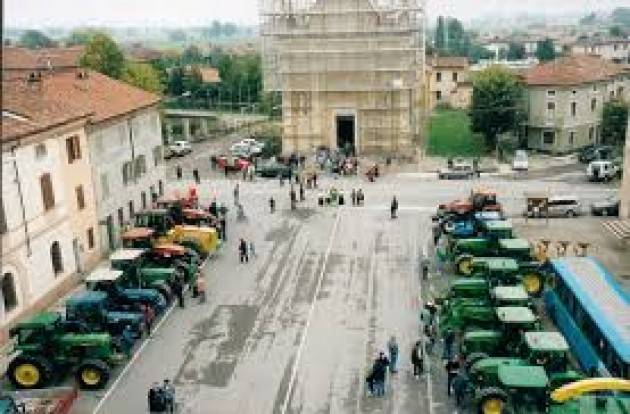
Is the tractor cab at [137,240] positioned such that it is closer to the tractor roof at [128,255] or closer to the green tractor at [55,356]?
the tractor roof at [128,255]

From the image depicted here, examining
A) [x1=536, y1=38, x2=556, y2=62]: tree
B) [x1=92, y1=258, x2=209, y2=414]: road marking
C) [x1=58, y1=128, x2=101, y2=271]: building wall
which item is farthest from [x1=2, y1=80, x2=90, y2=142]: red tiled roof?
[x1=536, y1=38, x2=556, y2=62]: tree

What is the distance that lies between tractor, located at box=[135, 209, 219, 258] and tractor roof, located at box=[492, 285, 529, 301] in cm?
1331

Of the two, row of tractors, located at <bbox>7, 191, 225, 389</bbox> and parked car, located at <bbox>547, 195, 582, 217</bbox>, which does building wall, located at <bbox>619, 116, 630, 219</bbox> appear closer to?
parked car, located at <bbox>547, 195, 582, 217</bbox>

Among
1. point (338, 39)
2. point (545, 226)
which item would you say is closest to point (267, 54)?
point (338, 39)

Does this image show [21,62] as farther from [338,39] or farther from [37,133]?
[37,133]

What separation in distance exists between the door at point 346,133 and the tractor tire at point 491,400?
34.3 m

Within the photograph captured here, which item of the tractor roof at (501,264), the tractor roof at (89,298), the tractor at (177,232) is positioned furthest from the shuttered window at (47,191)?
the tractor roof at (501,264)

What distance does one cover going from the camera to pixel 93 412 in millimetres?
19016

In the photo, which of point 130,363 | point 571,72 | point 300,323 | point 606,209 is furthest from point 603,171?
point 130,363

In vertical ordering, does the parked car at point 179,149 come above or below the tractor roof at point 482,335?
above

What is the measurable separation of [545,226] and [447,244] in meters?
6.70

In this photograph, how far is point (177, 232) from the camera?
102ft

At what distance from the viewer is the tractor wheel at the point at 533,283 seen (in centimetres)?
2591

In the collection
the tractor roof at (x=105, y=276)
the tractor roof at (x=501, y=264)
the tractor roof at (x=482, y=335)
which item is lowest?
the tractor roof at (x=482, y=335)
